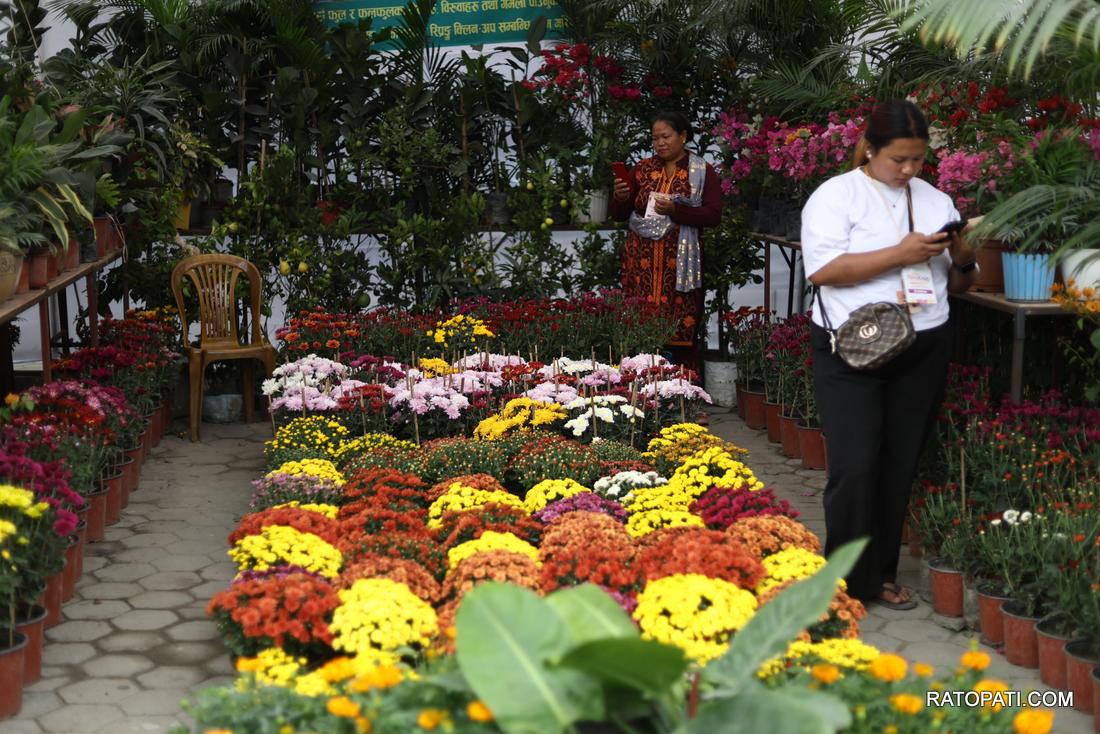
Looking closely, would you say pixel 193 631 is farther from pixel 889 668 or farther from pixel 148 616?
pixel 889 668

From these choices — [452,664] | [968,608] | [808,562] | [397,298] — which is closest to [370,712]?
[452,664]

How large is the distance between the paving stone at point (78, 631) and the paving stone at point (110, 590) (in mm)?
280

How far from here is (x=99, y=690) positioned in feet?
13.9

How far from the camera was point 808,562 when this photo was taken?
4273mm

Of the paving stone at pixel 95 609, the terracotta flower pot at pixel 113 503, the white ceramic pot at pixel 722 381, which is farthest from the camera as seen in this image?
the white ceramic pot at pixel 722 381

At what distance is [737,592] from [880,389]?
1215mm

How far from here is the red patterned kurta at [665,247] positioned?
7.88 meters

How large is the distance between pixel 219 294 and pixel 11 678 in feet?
14.3

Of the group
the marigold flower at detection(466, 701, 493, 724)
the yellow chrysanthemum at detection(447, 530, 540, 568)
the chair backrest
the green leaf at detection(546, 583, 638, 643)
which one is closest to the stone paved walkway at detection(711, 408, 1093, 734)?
the yellow chrysanthemum at detection(447, 530, 540, 568)

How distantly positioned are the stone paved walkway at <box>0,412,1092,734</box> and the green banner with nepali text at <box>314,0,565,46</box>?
11.9 ft

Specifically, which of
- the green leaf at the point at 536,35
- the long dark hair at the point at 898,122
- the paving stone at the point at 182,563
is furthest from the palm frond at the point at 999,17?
the green leaf at the point at 536,35

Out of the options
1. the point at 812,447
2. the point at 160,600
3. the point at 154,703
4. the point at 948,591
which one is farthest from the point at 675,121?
the point at 154,703

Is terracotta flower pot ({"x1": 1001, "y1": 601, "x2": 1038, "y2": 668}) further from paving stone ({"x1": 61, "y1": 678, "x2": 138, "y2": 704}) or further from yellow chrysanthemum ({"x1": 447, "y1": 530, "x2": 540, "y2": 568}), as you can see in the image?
paving stone ({"x1": 61, "y1": 678, "x2": 138, "y2": 704})

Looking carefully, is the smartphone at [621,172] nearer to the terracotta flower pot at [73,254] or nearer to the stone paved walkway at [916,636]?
the stone paved walkway at [916,636]
